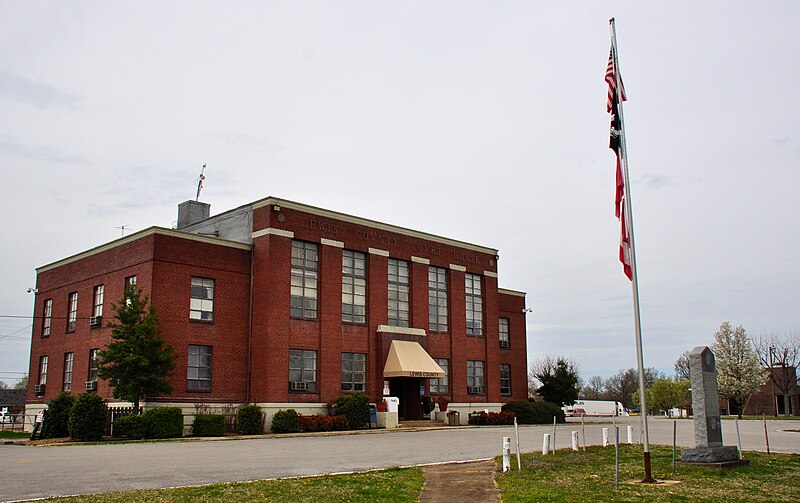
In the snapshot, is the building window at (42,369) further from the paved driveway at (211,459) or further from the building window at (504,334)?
the building window at (504,334)

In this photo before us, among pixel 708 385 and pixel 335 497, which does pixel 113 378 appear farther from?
pixel 708 385

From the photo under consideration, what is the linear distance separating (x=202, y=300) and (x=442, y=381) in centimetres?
1648

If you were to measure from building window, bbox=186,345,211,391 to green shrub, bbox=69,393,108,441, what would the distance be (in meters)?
6.19

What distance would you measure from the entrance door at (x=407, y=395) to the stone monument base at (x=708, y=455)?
2603cm

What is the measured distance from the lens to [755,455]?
69.2 ft

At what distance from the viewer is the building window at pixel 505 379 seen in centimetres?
5281

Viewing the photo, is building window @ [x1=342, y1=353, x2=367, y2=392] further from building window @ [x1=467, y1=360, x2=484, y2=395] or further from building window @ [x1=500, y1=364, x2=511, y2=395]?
building window @ [x1=500, y1=364, x2=511, y2=395]

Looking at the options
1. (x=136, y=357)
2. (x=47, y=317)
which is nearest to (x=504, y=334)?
(x=136, y=357)

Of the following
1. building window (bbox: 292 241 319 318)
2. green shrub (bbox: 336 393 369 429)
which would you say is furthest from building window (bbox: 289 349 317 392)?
building window (bbox: 292 241 319 318)

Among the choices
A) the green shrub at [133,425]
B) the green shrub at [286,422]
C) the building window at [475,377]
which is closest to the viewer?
the green shrub at [133,425]

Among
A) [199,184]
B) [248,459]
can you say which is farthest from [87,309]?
[248,459]

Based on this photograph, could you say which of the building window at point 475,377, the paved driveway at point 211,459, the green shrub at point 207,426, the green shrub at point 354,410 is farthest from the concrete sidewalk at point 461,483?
the building window at point 475,377

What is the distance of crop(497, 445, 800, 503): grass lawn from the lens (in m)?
13.2

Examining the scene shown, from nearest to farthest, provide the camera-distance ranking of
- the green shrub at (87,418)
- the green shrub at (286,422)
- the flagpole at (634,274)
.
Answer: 1. the flagpole at (634,274)
2. the green shrub at (87,418)
3. the green shrub at (286,422)
